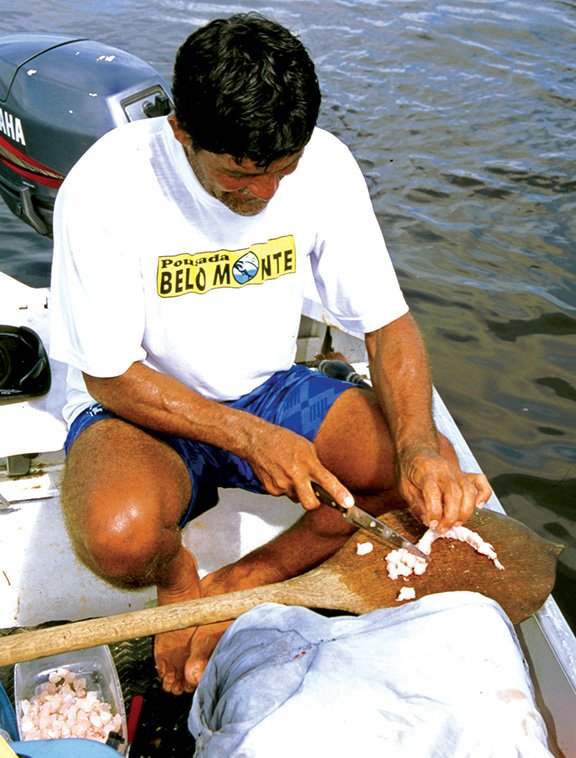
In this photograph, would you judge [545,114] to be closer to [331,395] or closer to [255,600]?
[331,395]

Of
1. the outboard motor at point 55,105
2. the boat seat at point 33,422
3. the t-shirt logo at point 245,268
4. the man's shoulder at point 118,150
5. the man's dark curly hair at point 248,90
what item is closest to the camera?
the man's dark curly hair at point 248,90

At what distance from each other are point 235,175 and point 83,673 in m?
1.50

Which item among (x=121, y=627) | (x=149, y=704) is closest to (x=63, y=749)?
(x=121, y=627)

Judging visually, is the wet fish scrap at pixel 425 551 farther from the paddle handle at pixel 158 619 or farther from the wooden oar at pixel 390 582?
the paddle handle at pixel 158 619

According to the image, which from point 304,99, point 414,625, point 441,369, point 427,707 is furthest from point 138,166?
point 441,369

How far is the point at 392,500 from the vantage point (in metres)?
2.55

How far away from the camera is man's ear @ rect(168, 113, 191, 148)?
6.84 ft

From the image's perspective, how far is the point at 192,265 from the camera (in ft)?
7.72

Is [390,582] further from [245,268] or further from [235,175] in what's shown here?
[235,175]

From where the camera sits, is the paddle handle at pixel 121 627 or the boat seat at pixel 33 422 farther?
the boat seat at pixel 33 422

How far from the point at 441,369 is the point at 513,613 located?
235cm

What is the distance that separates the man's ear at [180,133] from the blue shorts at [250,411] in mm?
827

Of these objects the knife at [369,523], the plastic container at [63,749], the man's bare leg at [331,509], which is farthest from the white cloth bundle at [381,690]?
the man's bare leg at [331,509]

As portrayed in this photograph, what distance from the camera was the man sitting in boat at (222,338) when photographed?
6.54 feet
